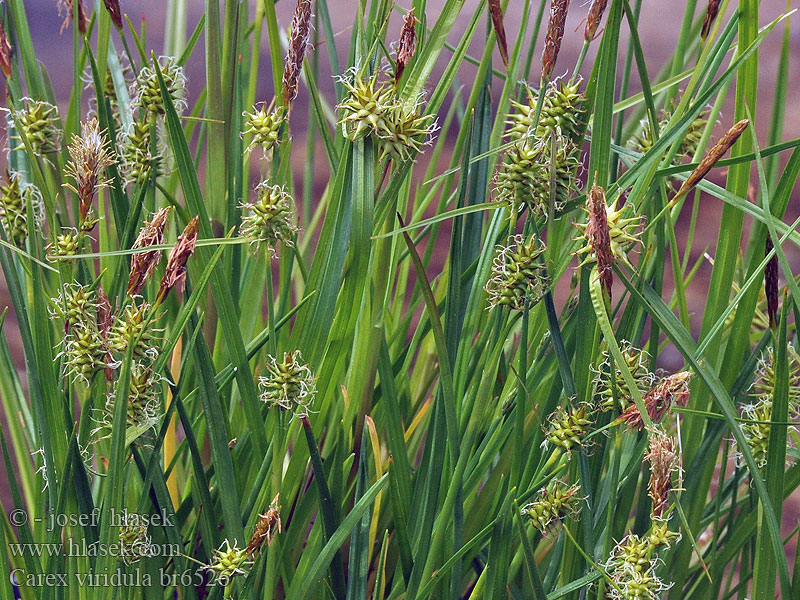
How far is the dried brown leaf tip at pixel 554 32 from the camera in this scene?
31cm

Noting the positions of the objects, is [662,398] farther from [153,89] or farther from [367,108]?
[153,89]

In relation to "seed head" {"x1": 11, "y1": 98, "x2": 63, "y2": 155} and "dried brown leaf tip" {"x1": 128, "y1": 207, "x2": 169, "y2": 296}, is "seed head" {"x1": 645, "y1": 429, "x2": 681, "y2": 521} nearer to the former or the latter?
"dried brown leaf tip" {"x1": 128, "y1": 207, "x2": 169, "y2": 296}

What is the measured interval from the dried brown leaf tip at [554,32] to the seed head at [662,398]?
15cm

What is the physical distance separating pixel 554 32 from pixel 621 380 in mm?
179

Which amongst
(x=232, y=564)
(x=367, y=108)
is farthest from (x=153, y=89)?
(x=232, y=564)

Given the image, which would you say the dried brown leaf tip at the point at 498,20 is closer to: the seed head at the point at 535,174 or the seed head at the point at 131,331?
the seed head at the point at 535,174

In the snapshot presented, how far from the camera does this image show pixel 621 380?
0.37m

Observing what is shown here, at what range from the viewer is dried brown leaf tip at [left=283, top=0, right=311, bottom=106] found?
1.16 ft

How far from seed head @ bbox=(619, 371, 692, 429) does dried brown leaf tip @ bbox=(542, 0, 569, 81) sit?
0.15 metres

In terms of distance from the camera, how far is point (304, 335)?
42 centimetres

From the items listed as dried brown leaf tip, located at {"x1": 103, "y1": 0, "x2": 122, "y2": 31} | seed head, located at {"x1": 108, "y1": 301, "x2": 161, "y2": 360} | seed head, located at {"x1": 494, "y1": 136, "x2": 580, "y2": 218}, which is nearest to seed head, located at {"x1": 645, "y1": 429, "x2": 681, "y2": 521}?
seed head, located at {"x1": 494, "y1": 136, "x2": 580, "y2": 218}

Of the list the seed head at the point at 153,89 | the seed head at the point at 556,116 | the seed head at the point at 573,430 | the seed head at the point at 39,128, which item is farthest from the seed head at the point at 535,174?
the seed head at the point at 39,128

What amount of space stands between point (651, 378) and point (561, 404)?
67 mm

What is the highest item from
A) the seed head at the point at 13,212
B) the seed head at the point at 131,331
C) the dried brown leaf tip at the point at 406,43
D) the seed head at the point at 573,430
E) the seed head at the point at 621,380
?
the dried brown leaf tip at the point at 406,43
